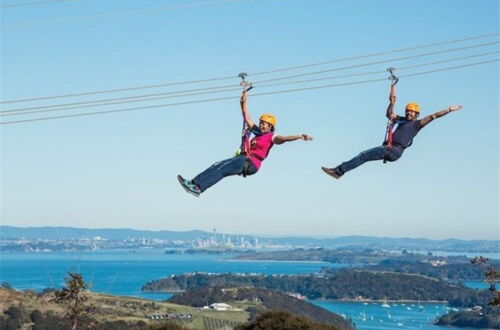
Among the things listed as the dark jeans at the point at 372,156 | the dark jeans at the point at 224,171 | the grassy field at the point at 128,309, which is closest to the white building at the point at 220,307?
the grassy field at the point at 128,309

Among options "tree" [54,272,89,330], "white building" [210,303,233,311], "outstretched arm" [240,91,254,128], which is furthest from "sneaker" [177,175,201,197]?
"white building" [210,303,233,311]

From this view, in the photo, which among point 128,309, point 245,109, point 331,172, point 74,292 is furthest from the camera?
point 128,309

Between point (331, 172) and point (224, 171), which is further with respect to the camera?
point (331, 172)

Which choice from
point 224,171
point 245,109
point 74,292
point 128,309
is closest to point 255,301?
point 128,309

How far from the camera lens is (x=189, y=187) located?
13758mm

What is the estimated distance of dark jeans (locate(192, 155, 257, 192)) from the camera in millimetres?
13771

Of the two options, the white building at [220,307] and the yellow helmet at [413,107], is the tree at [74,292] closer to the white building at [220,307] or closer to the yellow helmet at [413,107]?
the yellow helmet at [413,107]

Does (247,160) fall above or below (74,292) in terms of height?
above

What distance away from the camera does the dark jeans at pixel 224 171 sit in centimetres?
1377

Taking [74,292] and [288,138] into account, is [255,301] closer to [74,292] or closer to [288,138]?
[74,292]

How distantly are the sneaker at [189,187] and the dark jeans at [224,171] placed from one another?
0.07 m

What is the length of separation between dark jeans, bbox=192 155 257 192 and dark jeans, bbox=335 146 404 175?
1.70 metres

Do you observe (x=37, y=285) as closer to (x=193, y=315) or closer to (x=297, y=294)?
(x=297, y=294)

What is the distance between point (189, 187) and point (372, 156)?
3.15m
